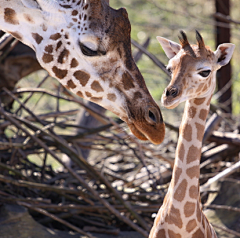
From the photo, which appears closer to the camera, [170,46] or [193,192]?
[193,192]

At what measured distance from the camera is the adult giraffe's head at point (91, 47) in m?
1.13

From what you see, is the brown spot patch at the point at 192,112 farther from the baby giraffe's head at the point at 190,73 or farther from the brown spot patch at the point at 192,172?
the brown spot patch at the point at 192,172

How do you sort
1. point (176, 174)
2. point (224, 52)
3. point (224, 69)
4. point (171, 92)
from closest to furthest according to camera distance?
1. point (171, 92)
2. point (176, 174)
3. point (224, 52)
4. point (224, 69)

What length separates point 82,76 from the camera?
Result: 45.7 inches

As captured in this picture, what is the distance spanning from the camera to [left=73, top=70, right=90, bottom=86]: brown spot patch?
116 centimetres

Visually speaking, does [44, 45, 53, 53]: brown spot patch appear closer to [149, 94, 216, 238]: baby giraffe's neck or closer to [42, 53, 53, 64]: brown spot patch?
[42, 53, 53, 64]: brown spot patch

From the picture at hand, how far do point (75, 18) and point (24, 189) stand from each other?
1527mm

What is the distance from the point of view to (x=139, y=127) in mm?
1131

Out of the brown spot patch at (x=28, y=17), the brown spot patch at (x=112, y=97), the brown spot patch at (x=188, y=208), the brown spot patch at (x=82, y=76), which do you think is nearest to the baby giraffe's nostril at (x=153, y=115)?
the brown spot patch at (x=112, y=97)

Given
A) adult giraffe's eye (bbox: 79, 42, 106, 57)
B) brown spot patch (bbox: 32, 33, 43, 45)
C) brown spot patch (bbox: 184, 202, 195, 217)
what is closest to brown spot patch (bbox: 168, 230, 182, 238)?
brown spot patch (bbox: 184, 202, 195, 217)

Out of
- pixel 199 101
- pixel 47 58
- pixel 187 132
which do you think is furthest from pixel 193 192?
pixel 47 58

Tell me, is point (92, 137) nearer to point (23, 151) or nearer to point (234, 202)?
point (23, 151)

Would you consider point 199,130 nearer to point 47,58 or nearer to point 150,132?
point 150,132

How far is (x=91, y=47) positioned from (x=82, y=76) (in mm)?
103
